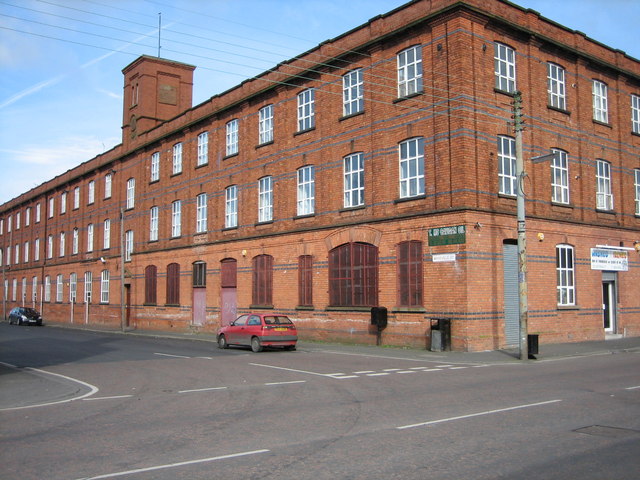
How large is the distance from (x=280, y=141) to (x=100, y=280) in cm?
2505

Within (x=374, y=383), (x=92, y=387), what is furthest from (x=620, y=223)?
(x=92, y=387)

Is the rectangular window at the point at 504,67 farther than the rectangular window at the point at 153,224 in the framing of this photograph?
No

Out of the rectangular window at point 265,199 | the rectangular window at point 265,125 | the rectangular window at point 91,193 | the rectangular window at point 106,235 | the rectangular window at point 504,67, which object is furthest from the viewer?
the rectangular window at point 91,193

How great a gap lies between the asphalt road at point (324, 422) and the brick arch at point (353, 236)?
8.46 m

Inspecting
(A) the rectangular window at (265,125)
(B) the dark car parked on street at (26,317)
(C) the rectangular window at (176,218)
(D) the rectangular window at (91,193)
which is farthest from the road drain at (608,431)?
(D) the rectangular window at (91,193)

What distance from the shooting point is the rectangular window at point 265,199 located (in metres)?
31.1

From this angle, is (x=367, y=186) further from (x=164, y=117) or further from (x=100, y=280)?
(x=100, y=280)

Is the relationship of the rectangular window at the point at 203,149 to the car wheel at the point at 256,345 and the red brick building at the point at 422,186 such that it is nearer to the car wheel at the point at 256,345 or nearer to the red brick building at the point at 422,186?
the red brick building at the point at 422,186

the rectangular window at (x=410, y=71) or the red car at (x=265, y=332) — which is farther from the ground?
the rectangular window at (x=410, y=71)

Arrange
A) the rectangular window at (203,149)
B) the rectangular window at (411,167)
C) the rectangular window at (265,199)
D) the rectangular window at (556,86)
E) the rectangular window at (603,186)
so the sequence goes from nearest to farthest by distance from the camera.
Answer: the rectangular window at (411,167) < the rectangular window at (556,86) < the rectangular window at (603,186) < the rectangular window at (265,199) < the rectangular window at (203,149)

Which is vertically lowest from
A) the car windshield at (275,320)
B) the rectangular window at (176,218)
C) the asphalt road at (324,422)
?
the asphalt road at (324,422)

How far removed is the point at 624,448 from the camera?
23.2ft

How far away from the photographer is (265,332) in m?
22.3

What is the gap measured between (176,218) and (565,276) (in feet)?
79.2
